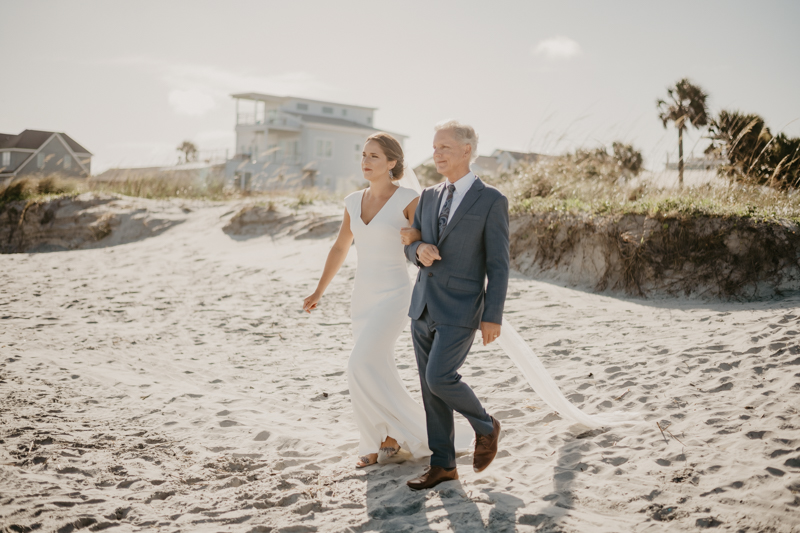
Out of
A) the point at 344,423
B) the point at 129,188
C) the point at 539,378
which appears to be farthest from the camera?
the point at 129,188

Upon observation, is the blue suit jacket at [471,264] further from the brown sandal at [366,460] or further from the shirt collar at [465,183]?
the brown sandal at [366,460]

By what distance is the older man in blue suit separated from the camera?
336 cm

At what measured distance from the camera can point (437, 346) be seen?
341cm

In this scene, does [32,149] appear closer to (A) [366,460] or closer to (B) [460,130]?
(A) [366,460]

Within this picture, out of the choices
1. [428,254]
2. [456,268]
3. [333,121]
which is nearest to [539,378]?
[456,268]

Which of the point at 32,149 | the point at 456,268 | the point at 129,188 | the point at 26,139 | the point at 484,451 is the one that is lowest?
the point at 484,451

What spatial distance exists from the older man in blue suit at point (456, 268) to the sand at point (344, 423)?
2.22 ft

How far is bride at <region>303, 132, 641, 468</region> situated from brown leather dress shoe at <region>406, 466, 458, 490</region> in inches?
17.2

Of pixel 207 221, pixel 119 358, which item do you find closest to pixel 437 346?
pixel 119 358

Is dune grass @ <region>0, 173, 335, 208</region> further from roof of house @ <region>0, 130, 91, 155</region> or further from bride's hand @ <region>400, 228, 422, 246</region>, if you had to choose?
roof of house @ <region>0, 130, 91, 155</region>

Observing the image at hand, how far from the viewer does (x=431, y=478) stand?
3635 millimetres

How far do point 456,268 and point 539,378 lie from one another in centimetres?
136

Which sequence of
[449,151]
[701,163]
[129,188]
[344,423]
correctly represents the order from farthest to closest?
[129,188] < [701,163] < [344,423] < [449,151]

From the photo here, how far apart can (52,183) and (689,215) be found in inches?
758
